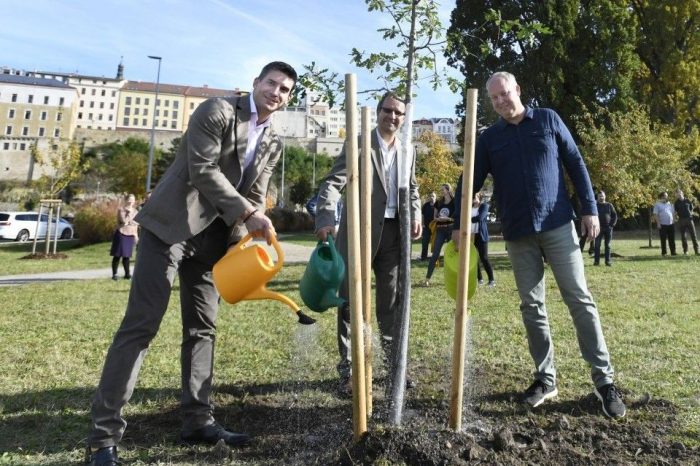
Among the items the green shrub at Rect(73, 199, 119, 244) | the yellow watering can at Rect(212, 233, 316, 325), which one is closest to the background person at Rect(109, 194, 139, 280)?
the yellow watering can at Rect(212, 233, 316, 325)

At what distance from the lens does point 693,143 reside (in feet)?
76.0

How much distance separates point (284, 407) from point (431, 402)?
91 centimetres

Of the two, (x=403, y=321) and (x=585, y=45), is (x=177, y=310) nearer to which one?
(x=403, y=321)

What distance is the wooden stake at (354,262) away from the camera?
223 cm

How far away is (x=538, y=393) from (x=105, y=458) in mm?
2373

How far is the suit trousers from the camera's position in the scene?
3.56 m

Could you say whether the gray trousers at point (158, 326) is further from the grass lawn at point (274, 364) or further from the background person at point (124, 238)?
the background person at point (124, 238)

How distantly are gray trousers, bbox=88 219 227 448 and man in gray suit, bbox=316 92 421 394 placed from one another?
73 centimetres

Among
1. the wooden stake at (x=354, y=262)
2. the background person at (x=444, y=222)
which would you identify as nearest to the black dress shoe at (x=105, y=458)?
the wooden stake at (x=354, y=262)

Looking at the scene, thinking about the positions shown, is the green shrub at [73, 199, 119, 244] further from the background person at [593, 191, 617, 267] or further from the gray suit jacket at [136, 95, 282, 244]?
the gray suit jacket at [136, 95, 282, 244]

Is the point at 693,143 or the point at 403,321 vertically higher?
the point at 693,143

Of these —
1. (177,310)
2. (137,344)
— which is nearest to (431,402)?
(137,344)

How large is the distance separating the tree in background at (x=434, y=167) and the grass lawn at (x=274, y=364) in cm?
1930

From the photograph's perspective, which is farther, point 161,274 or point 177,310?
point 177,310
